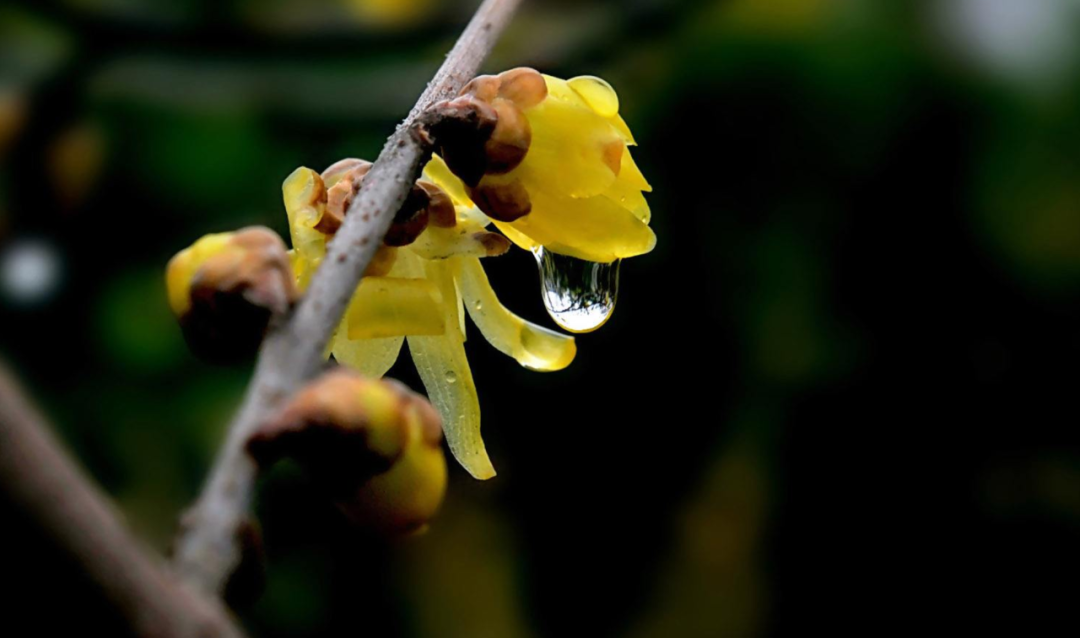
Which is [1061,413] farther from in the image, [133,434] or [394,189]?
[394,189]

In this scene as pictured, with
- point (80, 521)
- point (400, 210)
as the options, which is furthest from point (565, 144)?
point (80, 521)

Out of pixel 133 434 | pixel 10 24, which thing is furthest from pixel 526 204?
pixel 10 24

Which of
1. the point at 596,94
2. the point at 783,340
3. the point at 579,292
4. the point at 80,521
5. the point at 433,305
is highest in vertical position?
the point at 80,521

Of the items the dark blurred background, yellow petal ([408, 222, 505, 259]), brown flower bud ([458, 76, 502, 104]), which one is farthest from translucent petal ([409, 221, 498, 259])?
the dark blurred background

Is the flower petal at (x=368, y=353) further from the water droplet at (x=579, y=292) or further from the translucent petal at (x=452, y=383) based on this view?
the water droplet at (x=579, y=292)

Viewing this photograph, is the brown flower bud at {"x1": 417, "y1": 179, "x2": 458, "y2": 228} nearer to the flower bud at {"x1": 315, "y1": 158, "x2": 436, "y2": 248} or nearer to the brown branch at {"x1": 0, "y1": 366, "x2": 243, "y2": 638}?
the flower bud at {"x1": 315, "y1": 158, "x2": 436, "y2": 248}

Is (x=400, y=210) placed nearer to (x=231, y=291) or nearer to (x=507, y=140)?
(x=507, y=140)

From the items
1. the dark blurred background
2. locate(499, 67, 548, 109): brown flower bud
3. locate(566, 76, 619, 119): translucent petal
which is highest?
locate(499, 67, 548, 109): brown flower bud
